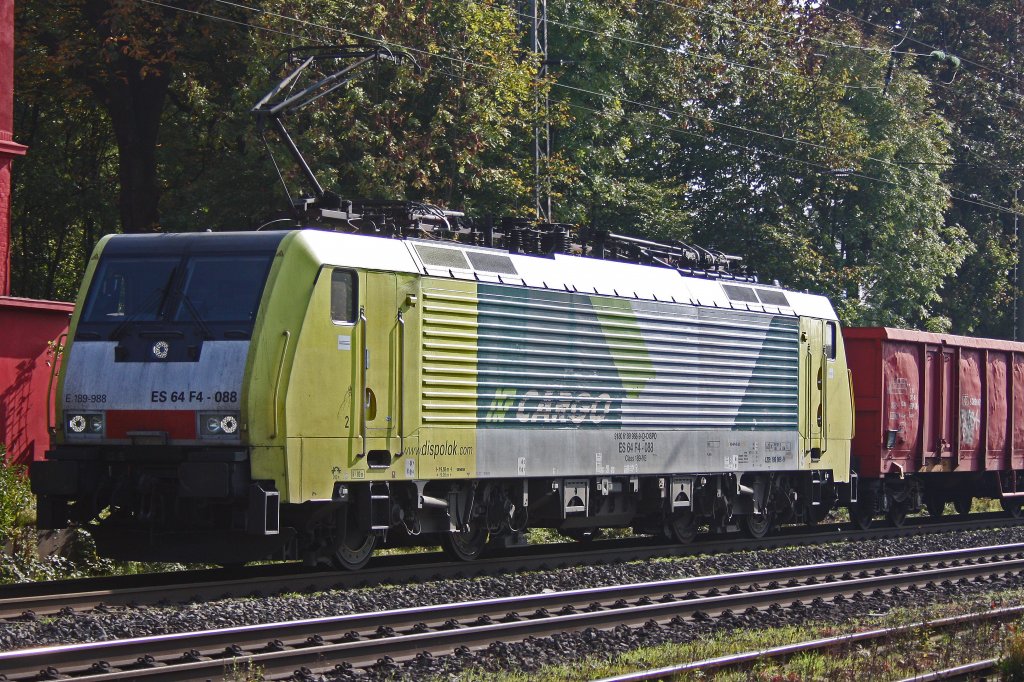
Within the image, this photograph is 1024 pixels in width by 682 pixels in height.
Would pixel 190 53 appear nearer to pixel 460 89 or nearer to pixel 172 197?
pixel 172 197

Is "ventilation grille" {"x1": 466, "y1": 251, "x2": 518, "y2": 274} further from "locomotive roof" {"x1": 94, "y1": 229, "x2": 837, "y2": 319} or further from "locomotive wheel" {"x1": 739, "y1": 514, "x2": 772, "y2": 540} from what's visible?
"locomotive wheel" {"x1": 739, "y1": 514, "x2": 772, "y2": 540}

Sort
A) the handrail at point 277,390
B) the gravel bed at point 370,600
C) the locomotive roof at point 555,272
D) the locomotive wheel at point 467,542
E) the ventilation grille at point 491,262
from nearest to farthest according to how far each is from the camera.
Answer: the gravel bed at point 370,600 < the handrail at point 277,390 < the locomotive roof at point 555,272 < the ventilation grille at point 491,262 < the locomotive wheel at point 467,542

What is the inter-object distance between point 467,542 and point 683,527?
4523 millimetres

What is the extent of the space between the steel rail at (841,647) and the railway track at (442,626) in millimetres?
1547

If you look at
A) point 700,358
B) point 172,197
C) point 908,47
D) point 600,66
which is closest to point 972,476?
point 700,358

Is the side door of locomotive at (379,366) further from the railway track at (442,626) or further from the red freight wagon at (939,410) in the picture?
the red freight wagon at (939,410)

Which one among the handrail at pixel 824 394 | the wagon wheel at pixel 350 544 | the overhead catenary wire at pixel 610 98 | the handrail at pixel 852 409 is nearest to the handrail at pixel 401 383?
the wagon wheel at pixel 350 544

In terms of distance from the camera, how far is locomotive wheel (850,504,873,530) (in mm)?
23266

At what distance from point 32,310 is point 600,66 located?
739 inches

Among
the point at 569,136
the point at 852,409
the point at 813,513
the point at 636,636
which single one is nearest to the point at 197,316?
the point at 636,636

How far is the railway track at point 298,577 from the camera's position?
11.9 meters

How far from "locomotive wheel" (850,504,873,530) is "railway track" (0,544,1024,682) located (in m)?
6.52

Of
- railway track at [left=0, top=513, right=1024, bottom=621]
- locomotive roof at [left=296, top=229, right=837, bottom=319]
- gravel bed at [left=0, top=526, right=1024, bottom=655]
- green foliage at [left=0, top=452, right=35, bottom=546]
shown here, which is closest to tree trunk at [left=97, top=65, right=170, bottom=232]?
locomotive roof at [left=296, top=229, right=837, bottom=319]

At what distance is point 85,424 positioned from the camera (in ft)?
43.2
